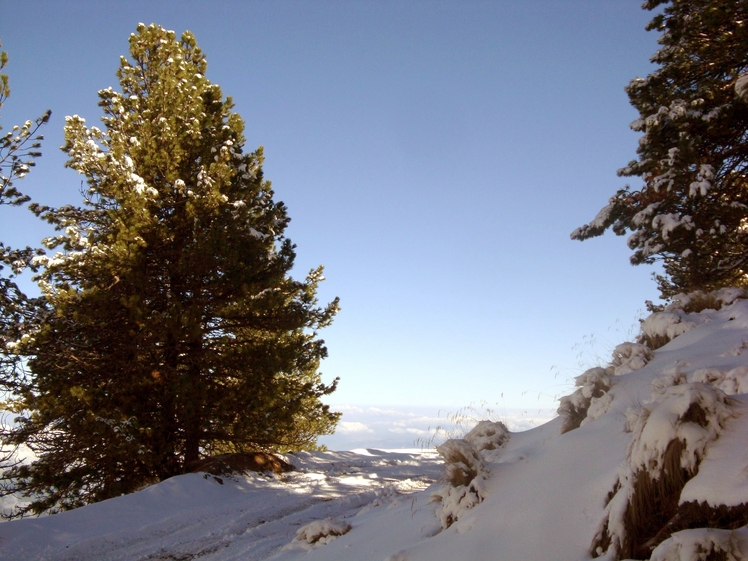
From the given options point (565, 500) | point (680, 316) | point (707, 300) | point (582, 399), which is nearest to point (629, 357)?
point (680, 316)

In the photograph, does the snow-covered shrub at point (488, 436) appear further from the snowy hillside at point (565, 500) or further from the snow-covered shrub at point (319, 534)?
the snow-covered shrub at point (319, 534)

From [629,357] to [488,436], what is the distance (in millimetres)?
1749

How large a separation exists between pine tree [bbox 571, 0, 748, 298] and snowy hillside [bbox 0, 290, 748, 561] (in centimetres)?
348

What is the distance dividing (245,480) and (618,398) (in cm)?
723

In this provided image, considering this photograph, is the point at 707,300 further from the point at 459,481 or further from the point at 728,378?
the point at 459,481

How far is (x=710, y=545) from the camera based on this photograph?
6.65ft

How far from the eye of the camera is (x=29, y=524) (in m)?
6.16

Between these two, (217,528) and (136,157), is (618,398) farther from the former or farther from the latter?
(136,157)

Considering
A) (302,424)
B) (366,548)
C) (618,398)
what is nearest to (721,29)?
(618,398)

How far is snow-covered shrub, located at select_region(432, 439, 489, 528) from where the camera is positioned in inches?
145

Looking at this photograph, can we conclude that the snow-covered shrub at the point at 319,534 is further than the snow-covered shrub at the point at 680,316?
No

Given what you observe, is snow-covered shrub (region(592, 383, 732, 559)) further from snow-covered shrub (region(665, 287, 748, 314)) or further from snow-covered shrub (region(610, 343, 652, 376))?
snow-covered shrub (region(665, 287, 748, 314))

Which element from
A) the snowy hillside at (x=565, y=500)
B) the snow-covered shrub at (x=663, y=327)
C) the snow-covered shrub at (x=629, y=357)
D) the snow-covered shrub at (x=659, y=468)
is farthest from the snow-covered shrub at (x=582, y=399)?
the snow-covered shrub at (x=659, y=468)

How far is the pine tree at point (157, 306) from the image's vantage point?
405 inches
